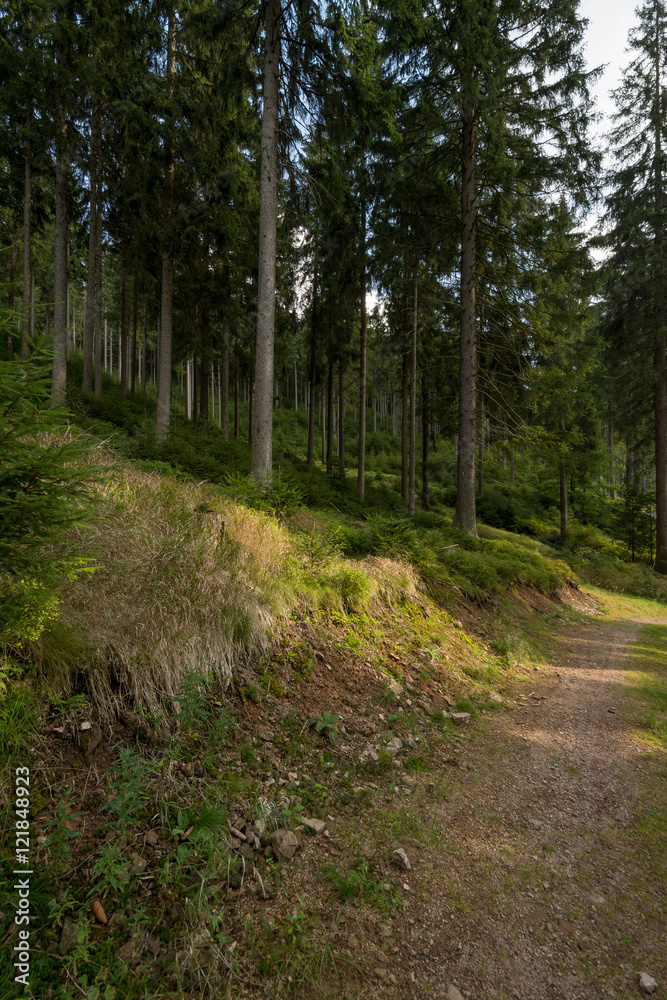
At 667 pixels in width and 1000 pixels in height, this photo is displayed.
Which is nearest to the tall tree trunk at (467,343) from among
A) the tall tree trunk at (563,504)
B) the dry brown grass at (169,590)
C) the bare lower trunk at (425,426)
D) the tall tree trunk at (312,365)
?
the dry brown grass at (169,590)

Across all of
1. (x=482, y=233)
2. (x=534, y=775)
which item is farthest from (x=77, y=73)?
(x=534, y=775)

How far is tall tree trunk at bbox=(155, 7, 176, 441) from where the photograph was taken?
12.5 m

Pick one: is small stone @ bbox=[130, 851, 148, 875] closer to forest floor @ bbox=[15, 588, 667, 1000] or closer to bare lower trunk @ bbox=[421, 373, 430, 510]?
forest floor @ bbox=[15, 588, 667, 1000]

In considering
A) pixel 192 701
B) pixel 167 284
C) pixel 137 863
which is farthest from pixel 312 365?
pixel 137 863

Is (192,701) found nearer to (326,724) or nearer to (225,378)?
(326,724)

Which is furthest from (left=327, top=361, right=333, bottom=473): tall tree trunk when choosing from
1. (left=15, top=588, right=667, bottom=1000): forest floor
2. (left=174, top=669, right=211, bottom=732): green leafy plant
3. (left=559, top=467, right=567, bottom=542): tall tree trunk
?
(left=174, top=669, right=211, bottom=732): green leafy plant

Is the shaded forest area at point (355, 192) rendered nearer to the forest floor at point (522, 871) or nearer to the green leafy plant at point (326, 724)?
the green leafy plant at point (326, 724)

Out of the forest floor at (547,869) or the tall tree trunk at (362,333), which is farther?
the tall tree trunk at (362,333)

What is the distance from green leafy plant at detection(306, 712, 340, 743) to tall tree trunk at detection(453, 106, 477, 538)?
824cm

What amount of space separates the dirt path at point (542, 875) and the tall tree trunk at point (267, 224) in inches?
240

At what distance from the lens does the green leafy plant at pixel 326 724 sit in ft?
12.2

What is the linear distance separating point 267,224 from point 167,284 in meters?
6.37

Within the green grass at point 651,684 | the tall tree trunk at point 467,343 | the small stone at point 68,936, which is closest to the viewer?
the small stone at point 68,936

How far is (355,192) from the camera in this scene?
12.5 meters
